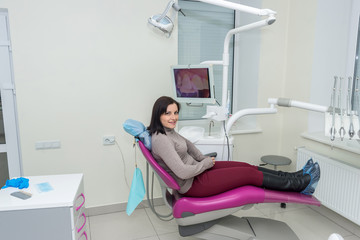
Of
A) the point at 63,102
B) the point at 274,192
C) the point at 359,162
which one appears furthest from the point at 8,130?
the point at 359,162

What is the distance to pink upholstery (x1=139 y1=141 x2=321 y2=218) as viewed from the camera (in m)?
1.89

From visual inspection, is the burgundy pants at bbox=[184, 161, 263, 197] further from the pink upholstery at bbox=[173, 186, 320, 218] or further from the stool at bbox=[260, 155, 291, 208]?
the stool at bbox=[260, 155, 291, 208]

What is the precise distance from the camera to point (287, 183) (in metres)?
2.00

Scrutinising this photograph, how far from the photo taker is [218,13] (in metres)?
3.21

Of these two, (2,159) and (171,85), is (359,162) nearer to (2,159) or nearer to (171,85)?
(171,85)

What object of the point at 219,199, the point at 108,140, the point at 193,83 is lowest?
the point at 219,199

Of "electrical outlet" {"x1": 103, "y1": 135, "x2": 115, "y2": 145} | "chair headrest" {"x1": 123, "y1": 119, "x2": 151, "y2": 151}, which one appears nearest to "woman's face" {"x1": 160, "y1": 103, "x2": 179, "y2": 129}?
"chair headrest" {"x1": 123, "y1": 119, "x2": 151, "y2": 151}

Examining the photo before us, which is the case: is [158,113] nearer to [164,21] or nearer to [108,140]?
[108,140]

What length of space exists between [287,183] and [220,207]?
0.51m

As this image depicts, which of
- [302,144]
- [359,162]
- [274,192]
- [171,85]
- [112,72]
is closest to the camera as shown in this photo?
[274,192]

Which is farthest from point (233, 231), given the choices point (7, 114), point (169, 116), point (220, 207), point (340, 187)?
point (7, 114)

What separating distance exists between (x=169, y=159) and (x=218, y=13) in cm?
201

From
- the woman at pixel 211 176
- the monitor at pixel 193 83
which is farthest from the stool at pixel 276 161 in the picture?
the monitor at pixel 193 83

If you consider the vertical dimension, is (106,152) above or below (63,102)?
below
